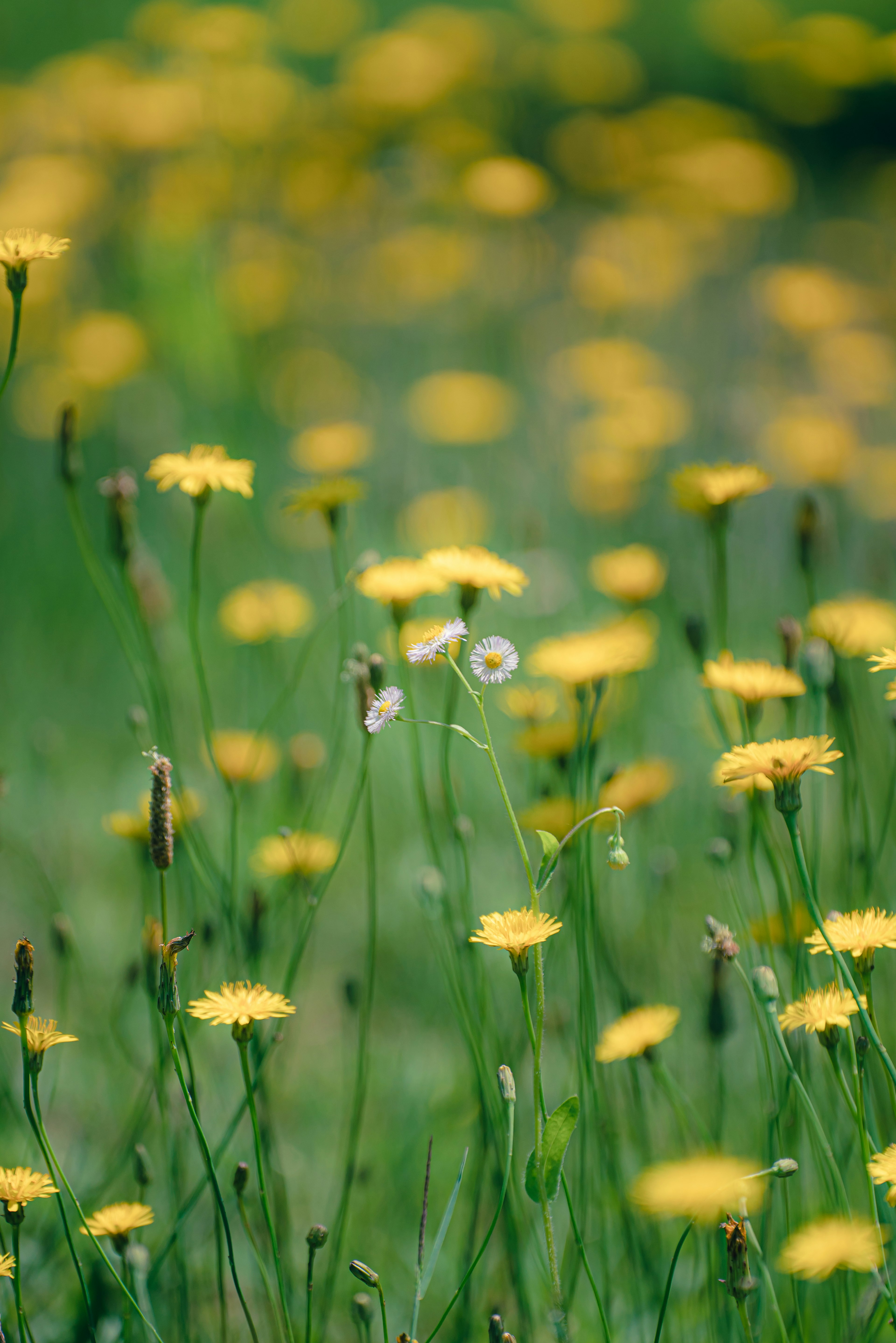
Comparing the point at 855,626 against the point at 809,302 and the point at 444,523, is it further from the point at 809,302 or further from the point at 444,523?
the point at 809,302

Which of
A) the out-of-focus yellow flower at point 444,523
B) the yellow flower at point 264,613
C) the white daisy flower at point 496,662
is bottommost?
the out-of-focus yellow flower at point 444,523

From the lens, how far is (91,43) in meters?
5.05

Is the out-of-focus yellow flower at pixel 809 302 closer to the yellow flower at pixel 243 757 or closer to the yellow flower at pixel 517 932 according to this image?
the yellow flower at pixel 243 757

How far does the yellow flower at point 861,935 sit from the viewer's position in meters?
0.80

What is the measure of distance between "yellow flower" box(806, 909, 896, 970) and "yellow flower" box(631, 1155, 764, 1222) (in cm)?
19

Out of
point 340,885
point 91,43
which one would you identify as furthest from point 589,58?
point 340,885

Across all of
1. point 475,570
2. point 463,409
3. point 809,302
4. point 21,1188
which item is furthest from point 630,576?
point 809,302

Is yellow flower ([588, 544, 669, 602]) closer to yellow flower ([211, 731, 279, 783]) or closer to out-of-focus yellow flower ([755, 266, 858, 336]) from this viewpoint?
yellow flower ([211, 731, 279, 783])

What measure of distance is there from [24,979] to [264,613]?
871 millimetres

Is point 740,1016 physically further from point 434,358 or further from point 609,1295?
point 434,358

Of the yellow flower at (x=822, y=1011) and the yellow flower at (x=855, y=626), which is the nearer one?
the yellow flower at (x=822, y=1011)

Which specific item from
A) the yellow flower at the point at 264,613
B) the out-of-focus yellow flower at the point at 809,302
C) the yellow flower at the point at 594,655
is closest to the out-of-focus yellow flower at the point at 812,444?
the out-of-focus yellow flower at the point at 809,302

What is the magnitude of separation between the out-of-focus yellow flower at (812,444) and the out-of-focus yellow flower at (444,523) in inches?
30.8

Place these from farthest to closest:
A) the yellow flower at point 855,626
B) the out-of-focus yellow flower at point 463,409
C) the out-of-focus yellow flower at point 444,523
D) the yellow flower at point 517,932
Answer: the out-of-focus yellow flower at point 463,409, the out-of-focus yellow flower at point 444,523, the yellow flower at point 855,626, the yellow flower at point 517,932
